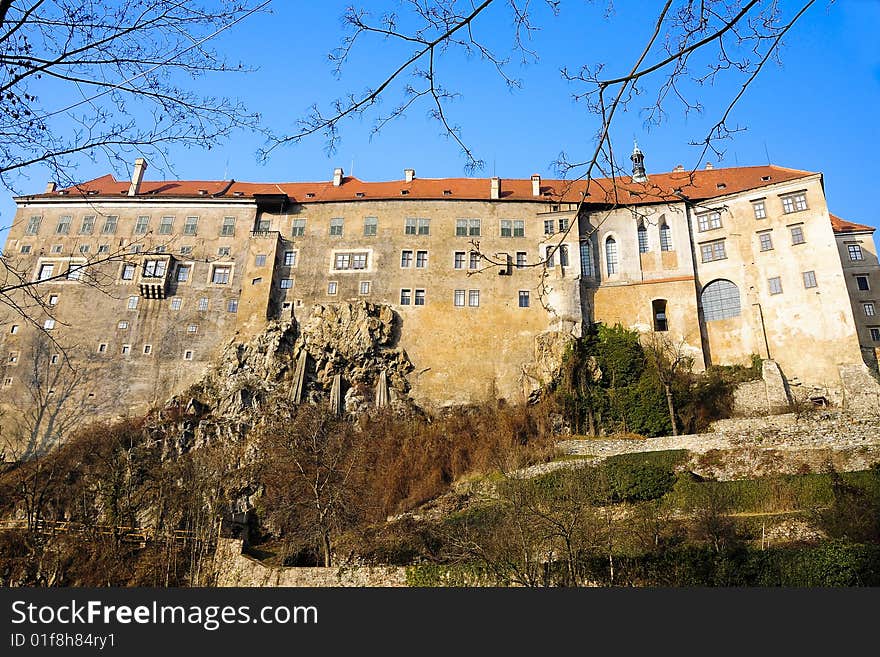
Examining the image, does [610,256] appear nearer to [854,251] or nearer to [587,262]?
[587,262]

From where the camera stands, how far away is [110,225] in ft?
154

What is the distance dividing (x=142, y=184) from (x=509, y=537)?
4498cm

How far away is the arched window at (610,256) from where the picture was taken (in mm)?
43375

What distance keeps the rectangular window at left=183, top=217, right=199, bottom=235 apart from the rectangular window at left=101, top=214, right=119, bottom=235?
16.4 ft

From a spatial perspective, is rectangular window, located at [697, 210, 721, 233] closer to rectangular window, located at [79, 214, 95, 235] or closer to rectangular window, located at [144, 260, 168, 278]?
rectangular window, located at [144, 260, 168, 278]

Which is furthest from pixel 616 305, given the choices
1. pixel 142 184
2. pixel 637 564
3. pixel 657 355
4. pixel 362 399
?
pixel 142 184

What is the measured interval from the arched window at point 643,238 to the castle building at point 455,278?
16cm

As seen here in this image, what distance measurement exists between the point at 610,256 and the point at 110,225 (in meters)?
36.0

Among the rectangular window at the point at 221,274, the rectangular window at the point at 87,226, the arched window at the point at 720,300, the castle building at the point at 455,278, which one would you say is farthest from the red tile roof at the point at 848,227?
the rectangular window at the point at 87,226

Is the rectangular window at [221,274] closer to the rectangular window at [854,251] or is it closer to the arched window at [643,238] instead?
the arched window at [643,238]

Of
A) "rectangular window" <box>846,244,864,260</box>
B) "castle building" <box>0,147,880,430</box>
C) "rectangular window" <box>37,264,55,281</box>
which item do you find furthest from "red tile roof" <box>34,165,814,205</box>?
"rectangular window" <box>846,244,864,260</box>

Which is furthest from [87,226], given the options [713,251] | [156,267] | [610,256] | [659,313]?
[713,251]

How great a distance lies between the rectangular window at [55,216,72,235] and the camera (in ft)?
155

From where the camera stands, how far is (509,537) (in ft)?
63.4
